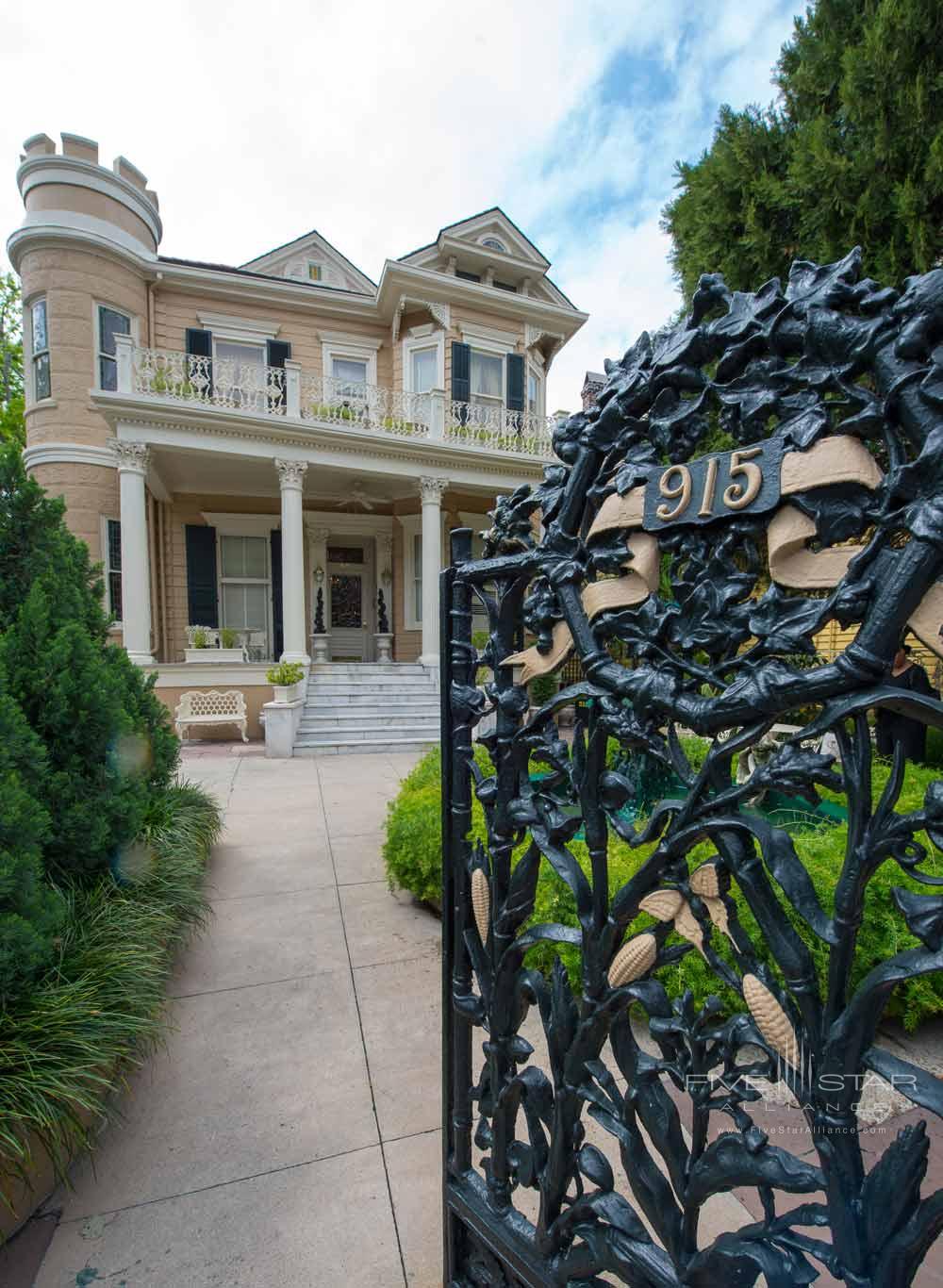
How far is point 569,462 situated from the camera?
1.20 metres

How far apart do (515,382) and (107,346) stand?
26.1ft

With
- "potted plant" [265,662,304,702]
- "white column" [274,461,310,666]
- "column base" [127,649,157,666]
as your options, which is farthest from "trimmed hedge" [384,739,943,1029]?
"column base" [127,649,157,666]

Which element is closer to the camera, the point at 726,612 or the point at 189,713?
the point at 726,612

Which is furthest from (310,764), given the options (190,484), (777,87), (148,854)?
(777,87)

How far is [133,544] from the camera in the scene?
9.41 metres

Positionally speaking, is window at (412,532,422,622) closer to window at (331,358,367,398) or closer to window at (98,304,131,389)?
window at (331,358,367,398)

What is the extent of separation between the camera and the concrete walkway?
1.62 m

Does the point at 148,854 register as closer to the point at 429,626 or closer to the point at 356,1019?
the point at 356,1019

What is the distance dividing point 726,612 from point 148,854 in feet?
11.0

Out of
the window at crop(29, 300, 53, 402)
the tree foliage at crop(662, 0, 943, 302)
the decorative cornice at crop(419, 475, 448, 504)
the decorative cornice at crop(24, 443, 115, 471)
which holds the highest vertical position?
the window at crop(29, 300, 53, 402)

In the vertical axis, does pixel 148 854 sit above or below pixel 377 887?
above

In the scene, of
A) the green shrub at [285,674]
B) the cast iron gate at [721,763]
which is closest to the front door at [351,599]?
the green shrub at [285,674]

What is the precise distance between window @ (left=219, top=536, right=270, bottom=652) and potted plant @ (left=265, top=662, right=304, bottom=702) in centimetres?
345

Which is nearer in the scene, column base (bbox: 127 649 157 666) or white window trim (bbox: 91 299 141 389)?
column base (bbox: 127 649 157 666)
